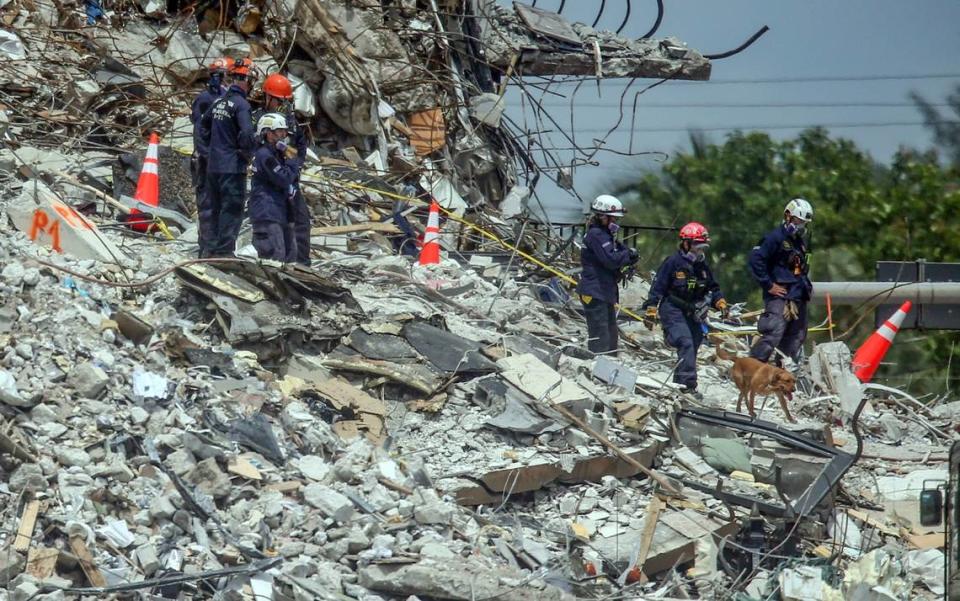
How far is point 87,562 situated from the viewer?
6.84m

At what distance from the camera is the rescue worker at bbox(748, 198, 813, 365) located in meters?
11.6

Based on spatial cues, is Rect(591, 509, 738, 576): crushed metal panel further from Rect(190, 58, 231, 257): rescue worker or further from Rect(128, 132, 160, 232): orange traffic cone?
Rect(128, 132, 160, 232): orange traffic cone

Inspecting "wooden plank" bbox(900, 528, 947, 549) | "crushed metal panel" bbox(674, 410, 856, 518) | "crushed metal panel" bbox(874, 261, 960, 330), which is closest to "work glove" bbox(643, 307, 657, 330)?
"crushed metal panel" bbox(874, 261, 960, 330)

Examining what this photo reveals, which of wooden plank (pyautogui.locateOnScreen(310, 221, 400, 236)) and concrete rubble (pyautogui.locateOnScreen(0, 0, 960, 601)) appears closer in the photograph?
concrete rubble (pyautogui.locateOnScreen(0, 0, 960, 601))

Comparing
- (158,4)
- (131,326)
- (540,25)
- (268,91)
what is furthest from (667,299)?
(158,4)

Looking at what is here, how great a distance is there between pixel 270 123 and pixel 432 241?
11.3 ft

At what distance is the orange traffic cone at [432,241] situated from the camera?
44.3ft

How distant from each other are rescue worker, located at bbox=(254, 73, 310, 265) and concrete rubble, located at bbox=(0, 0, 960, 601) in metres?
0.64

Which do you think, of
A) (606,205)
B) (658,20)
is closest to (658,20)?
(658,20)

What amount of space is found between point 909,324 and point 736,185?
57.0 feet

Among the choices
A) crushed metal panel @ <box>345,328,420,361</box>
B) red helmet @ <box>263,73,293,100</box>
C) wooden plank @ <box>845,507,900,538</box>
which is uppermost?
red helmet @ <box>263,73,293,100</box>

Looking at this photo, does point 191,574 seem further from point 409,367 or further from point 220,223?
point 220,223

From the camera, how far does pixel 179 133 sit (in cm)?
1474

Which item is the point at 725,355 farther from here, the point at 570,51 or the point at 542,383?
the point at 570,51
